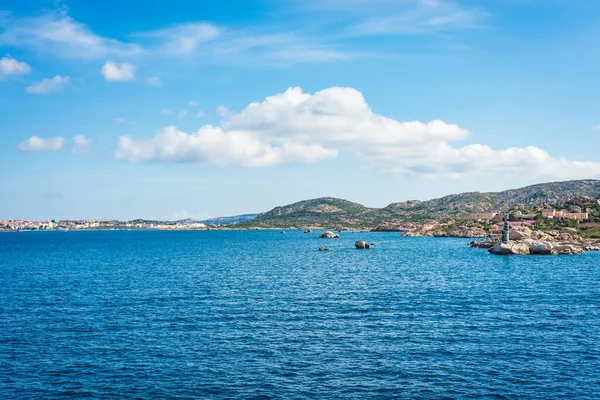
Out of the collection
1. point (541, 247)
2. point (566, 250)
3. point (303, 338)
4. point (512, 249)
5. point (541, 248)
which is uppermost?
point (541, 247)

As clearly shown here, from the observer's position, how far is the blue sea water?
3484 centimetres

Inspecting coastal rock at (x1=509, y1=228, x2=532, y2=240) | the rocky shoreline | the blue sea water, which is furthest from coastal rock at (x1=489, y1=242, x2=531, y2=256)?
the blue sea water

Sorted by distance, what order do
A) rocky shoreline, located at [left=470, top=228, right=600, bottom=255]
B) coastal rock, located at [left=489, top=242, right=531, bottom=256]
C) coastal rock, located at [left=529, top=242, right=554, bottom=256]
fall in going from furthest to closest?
coastal rock, located at [left=489, top=242, right=531, bottom=256], coastal rock, located at [left=529, top=242, right=554, bottom=256], rocky shoreline, located at [left=470, top=228, right=600, bottom=255]

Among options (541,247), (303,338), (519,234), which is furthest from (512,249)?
(303,338)

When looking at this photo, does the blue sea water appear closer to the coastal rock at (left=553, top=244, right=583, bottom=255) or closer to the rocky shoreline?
the rocky shoreline

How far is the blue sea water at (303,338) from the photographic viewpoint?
3484cm

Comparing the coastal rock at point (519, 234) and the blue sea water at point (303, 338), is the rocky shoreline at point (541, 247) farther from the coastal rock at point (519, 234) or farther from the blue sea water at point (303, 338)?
the blue sea water at point (303, 338)

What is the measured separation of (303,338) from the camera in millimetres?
46594

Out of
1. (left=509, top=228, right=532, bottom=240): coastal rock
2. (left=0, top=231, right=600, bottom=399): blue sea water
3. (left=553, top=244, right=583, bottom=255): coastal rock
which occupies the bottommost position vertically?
(left=0, top=231, right=600, bottom=399): blue sea water

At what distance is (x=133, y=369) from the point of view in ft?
126

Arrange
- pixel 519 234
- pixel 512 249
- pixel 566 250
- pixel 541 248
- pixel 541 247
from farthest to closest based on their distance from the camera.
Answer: pixel 519 234 → pixel 512 249 → pixel 541 248 → pixel 541 247 → pixel 566 250

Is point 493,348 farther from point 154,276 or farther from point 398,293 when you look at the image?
point 154,276

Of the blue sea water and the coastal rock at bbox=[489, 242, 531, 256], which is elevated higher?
the coastal rock at bbox=[489, 242, 531, 256]

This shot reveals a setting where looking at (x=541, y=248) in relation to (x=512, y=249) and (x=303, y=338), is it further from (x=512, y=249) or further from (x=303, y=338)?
(x=303, y=338)
